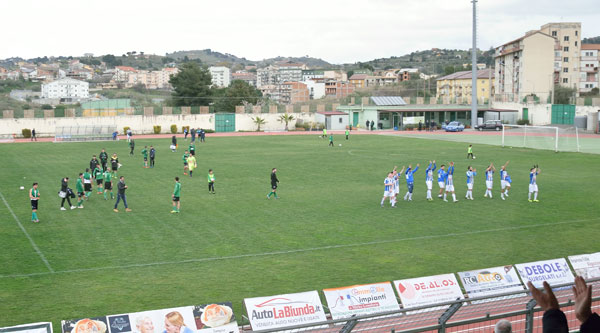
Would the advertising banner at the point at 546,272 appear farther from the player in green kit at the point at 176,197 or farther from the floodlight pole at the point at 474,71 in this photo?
the floodlight pole at the point at 474,71

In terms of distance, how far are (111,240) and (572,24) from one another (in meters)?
132

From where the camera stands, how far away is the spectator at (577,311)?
162 inches

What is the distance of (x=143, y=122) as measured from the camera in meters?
76.1

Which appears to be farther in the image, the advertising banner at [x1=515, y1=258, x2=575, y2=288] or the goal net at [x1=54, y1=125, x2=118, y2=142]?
the goal net at [x1=54, y1=125, x2=118, y2=142]

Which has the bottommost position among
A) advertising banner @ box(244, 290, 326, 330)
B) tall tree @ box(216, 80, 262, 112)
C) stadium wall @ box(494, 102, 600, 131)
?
advertising banner @ box(244, 290, 326, 330)

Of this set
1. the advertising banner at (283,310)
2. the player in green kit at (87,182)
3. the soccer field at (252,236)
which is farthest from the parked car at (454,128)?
the advertising banner at (283,310)

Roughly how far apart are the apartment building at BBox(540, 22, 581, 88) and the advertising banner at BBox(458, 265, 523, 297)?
128 m

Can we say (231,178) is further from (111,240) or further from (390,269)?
(390,269)

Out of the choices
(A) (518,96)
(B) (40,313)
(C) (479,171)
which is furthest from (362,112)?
(B) (40,313)

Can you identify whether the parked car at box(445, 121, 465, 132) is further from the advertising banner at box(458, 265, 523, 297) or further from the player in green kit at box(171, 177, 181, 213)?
the advertising banner at box(458, 265, 523, 297)

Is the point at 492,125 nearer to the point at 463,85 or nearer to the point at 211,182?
the point at 211,182

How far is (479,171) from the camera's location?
123 ft

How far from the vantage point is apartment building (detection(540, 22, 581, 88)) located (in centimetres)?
12875

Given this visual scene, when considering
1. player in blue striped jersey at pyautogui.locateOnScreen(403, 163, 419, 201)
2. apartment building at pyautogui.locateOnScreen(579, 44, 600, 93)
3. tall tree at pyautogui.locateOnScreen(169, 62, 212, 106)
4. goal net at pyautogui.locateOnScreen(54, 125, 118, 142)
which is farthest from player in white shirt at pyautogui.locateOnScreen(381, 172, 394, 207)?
apartment building at pyautogui.locateOnScreen(579, 44, 600, 93)
